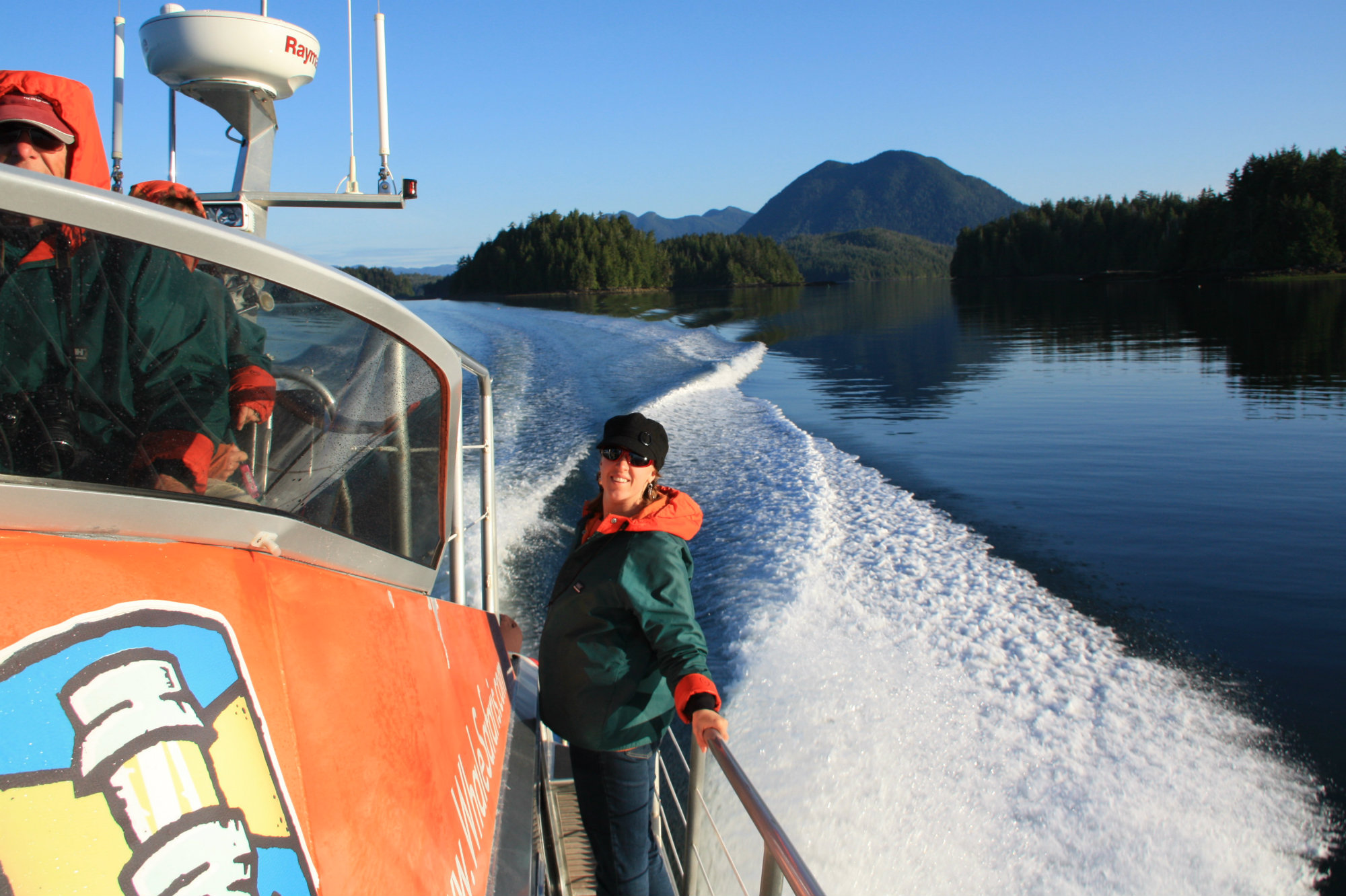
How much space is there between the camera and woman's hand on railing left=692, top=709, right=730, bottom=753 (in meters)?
1.72

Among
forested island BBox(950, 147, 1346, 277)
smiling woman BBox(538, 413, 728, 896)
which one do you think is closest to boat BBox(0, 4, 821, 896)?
smiling woman BBox(538, 413, 728, 896)

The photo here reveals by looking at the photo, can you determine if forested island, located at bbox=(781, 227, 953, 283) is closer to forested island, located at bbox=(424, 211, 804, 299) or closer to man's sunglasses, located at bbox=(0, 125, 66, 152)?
forested island, located at bbox=(424, 211, 804, 299)

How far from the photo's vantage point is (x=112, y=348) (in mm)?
1015

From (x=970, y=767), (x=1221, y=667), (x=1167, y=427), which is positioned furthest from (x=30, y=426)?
(x=1167, y=427)

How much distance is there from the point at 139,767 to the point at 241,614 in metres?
0.23

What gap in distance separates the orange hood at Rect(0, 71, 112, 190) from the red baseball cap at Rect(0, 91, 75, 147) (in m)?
0.03

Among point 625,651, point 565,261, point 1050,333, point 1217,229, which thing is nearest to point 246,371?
point 625,651

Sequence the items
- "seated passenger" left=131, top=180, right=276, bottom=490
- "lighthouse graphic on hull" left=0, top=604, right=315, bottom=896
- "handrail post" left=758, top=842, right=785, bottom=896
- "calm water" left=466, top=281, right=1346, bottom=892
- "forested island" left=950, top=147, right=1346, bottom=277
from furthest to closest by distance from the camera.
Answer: "forested island" left=950, top=147, right=1346, bottom=277
"calm water" left=466, top=281, right=1346, bottom=892
"handrail post" left=758, top=842, right=785, bottom=896
"seated passenger" left=131, top=180, right=276, bottom=490
"lighthouse graphic on hull" left=0, top=604, right=315, bottom=896

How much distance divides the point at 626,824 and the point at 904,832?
4.31ft

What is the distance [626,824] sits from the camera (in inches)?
79.7

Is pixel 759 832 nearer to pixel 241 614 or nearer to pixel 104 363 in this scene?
pixel 241 614

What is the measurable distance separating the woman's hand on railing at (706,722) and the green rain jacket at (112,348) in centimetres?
109

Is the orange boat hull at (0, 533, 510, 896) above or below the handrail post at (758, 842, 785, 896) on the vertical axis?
above

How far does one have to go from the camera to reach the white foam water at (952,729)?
272 centimetres
